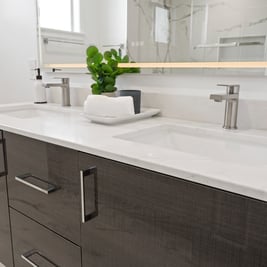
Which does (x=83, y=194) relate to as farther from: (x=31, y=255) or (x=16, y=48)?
(x=16, y=48)

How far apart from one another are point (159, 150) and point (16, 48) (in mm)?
1659

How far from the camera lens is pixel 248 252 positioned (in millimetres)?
564

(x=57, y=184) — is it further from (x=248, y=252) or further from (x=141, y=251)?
(x=248, y=252)

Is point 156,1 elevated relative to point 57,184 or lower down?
elevated

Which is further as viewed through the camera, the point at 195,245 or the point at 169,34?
the point at 169,34

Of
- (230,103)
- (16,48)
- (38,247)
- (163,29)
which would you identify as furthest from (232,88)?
(16,48)

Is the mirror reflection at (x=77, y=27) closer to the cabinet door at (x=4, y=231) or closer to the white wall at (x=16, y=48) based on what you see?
the white wall at (x=16, y=48)

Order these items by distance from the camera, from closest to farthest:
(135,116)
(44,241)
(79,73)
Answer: (44,241)
(135,116)
(79,73)

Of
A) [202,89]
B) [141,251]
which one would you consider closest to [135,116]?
[202,89]

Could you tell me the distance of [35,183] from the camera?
1.04m

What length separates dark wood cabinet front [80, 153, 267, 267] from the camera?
57 centimetres

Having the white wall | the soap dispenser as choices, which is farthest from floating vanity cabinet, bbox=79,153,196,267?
the white wall

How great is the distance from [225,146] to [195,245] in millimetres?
432

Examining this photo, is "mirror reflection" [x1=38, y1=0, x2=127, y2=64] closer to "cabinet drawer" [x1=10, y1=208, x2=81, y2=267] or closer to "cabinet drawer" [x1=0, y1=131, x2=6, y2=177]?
"cabinet drawer" [x1=0, y1=131, x2=6, y2=177]
